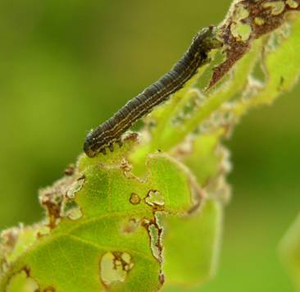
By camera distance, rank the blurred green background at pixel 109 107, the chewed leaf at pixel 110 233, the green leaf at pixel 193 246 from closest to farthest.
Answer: the chewed leaf at pixel 110 233 < the green leaf at pixel 193 246 < the blurred green background at pixel 109 107

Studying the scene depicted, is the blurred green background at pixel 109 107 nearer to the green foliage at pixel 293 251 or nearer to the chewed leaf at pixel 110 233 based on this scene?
the green foliage at pixel 293 251

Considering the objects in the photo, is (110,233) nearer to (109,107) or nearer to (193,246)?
(193,246)

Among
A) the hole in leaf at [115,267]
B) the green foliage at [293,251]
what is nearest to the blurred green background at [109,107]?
the green foliage at [293,251]

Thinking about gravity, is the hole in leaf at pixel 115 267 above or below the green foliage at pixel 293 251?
below

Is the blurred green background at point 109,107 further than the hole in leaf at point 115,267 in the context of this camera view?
→ Yes

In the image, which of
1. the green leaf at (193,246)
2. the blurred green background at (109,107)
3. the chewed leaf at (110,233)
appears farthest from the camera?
the blurred green background at (109,107)

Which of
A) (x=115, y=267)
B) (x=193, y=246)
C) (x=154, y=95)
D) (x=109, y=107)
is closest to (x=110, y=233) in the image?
(x=115, y=267)

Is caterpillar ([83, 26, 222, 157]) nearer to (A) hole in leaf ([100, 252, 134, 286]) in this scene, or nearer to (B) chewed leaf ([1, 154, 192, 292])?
(B) chewed leaf ([1, 154, 192, 292])

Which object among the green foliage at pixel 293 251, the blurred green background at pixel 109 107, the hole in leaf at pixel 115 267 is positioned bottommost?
the hole in leaf at pixel 115 267
